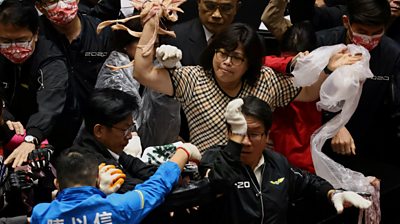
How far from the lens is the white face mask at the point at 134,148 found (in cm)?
328

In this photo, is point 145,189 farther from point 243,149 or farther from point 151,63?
point 151,63

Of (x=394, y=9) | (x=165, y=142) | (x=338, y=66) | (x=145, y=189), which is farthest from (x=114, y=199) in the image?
(x=394, y=9)

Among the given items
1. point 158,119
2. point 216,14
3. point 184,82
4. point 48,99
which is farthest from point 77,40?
point 184,82

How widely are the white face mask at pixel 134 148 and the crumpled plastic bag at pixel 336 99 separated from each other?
31.2 inches

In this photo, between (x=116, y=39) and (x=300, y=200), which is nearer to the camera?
(x=300, y=200)

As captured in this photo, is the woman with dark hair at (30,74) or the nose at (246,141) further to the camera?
the woman with dark hair at (30,74)

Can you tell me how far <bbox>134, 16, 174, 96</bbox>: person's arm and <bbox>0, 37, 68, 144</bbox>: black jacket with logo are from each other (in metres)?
0.48

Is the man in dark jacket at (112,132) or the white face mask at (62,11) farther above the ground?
the white face mask at (62,11)

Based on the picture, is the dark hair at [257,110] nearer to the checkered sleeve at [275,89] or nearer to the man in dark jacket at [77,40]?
the checkered sleeve at [275,89]

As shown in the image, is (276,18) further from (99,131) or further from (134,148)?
(99,131)

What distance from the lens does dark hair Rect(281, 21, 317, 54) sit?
12.1 feet

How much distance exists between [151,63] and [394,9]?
1.70 m

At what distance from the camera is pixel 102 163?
282 centimetres

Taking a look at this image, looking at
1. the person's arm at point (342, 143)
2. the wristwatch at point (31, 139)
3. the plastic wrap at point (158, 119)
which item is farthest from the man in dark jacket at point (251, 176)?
the wristwatch at point (31, 139)
